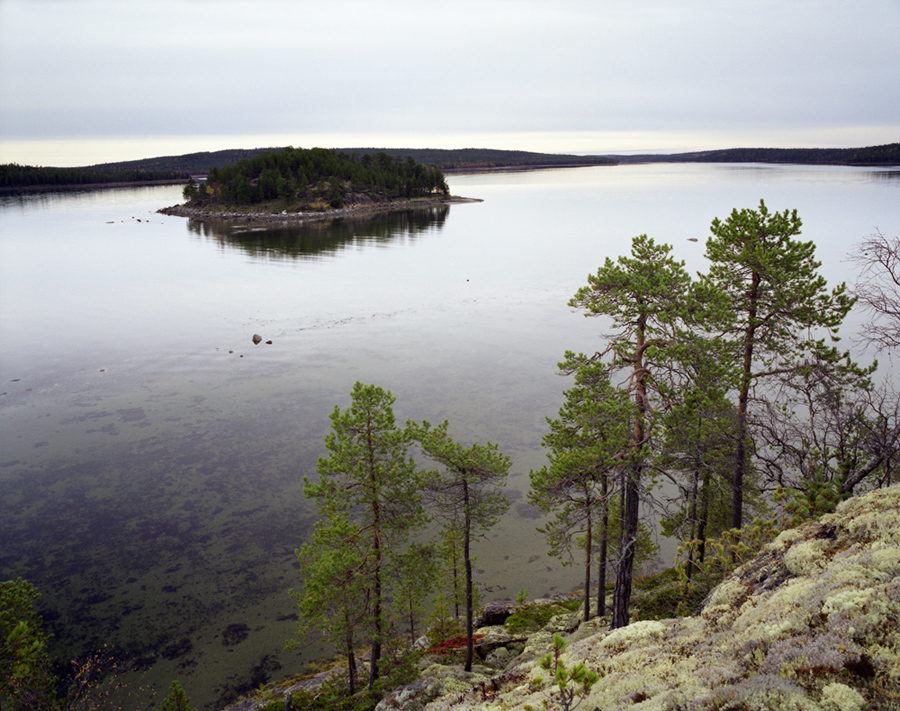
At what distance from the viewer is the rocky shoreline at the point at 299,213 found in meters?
151

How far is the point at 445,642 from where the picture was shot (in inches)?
842

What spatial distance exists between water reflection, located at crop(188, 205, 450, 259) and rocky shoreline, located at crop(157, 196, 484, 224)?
604cm

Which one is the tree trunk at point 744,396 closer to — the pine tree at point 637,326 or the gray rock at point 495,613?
the pine tree at point 637,326

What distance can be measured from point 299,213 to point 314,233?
116 feet

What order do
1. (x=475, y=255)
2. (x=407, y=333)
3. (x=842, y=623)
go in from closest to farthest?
(x=842, y=623) < (x=407, y=333) < (x=475, y=255)

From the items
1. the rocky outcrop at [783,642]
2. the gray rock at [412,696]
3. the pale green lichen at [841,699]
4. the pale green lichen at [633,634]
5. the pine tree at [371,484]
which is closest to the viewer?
the pale green lichen at [841,699]

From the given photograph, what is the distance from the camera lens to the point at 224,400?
3947 centimetres

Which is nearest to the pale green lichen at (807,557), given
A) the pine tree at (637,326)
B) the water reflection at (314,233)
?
the pine tree at (637,326)

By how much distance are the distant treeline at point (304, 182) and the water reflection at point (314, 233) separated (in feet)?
61.5

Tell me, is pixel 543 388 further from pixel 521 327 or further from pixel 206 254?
pixel 206 254

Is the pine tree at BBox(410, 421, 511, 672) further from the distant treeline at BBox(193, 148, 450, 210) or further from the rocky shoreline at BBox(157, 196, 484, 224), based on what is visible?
the distant treeline at BBox(193, 148, 450, 210)

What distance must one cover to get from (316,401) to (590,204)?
507 feet

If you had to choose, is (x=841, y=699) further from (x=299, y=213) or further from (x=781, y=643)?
(x=299, y=213)

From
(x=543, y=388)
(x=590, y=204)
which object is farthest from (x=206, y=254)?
(x=590, y=204)
